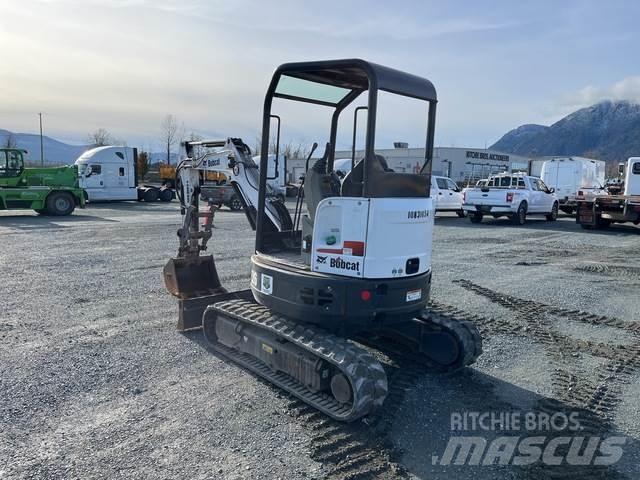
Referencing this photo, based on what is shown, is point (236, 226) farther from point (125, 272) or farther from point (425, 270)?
point (425, 270)

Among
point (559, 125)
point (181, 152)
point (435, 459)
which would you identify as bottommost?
point (435, 459)

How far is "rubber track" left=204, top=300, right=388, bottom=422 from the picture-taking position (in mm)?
4113

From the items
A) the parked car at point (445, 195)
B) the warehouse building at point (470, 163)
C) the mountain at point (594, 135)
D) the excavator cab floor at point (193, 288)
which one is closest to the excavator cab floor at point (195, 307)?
the excavator cab floor at point (193, 288)

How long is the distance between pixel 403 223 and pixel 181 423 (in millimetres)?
2389

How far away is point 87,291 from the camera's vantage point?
8273mm

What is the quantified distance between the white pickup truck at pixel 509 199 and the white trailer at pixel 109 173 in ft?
57.4

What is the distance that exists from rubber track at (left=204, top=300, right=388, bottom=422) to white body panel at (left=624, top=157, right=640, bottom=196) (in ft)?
63.6

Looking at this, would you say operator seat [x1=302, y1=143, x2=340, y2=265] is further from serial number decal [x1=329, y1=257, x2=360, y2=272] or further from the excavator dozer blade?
the excavator dozer blade

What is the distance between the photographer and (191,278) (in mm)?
7125

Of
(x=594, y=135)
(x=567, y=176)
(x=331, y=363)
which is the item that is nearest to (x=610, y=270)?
(x=331, y=363)

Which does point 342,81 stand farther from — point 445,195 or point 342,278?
point 445,195

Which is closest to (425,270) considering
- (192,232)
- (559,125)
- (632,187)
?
(192,232)

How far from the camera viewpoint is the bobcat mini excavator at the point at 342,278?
439 centimetres

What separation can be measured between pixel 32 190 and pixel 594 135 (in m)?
186
